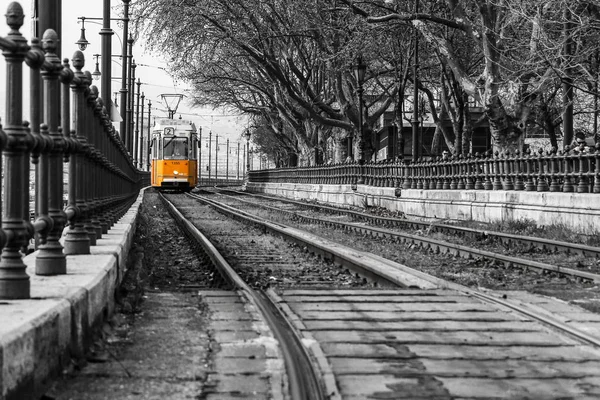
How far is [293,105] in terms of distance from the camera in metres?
54.8

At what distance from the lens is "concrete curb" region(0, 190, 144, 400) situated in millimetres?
4152

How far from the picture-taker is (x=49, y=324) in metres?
4.73

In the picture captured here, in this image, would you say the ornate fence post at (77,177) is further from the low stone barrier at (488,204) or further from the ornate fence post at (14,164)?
the low stone barrier at (488,204)

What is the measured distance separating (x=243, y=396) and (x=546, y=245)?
34.8ft

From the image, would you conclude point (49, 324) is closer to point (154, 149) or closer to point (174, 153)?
point (174, 153)

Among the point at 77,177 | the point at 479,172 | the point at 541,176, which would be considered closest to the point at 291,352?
the point at 77,177

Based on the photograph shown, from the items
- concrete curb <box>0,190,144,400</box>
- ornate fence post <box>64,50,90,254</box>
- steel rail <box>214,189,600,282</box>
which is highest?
ornate fence post <box>64,50,90,254</box>

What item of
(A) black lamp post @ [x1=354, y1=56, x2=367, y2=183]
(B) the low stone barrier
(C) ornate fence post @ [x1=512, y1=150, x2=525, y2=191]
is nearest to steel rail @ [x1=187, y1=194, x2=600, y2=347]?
(B) the low stone barrier

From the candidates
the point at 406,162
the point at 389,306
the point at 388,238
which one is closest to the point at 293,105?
the point at 406,162

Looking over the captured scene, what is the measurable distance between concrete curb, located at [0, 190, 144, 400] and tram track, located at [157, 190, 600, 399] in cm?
123

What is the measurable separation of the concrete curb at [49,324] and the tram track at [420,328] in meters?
1.23

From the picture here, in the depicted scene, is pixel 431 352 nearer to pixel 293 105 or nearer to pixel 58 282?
pixel 58 282

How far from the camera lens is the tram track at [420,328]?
17.9 ft

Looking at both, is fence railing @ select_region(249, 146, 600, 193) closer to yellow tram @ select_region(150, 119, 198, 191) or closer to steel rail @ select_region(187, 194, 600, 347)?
steel rail @ select_region(187, 194, 600, 347)
